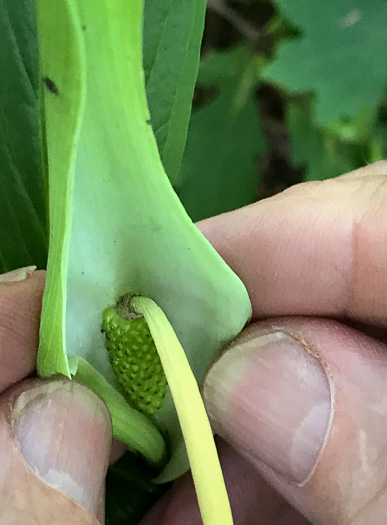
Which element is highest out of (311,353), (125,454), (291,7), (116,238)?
(291,7)

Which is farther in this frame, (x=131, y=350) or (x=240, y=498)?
(x=240, y=498)

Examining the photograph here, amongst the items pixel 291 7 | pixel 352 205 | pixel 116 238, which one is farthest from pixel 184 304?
pixel 291 7

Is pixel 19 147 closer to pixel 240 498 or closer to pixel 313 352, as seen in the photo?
pixel 313 352

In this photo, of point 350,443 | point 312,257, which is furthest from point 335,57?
point 350,443

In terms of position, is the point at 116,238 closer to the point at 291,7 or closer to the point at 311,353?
the point at 311,353

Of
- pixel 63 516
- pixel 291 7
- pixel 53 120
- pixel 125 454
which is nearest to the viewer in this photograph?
pixel 53 120

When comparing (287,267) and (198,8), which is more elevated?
(198,8)

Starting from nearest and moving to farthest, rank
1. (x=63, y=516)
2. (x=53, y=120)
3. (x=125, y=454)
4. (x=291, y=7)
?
(x=53, y=120)
(x=63, y=516)
(x=125, y=454)
(x=291, y=7)
